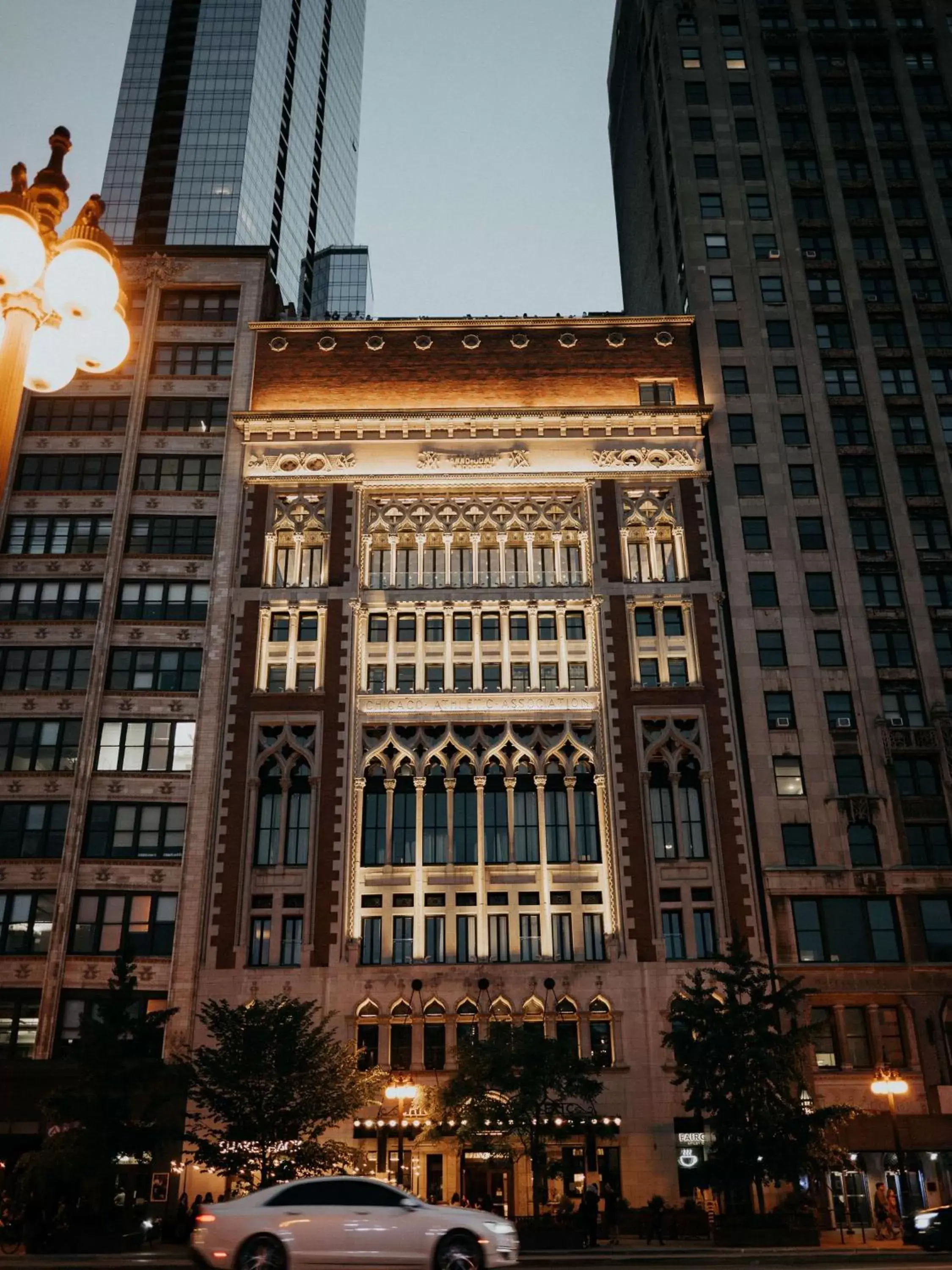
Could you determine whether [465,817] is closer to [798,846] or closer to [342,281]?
[798,846]

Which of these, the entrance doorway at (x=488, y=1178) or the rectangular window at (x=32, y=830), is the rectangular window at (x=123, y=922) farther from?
the entrance doorway at (x=488, y=1178)

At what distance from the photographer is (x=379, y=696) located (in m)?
51.1

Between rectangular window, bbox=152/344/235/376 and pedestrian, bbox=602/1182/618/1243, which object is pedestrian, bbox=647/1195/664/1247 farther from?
rectangular window, bbox=152/344/235/376

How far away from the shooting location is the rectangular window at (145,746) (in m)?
49.4

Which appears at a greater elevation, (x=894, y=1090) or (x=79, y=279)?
(x=79, y=279)

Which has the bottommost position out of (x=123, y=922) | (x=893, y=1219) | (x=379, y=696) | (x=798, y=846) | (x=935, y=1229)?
(x=893, y=1219)

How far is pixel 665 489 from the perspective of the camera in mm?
56031

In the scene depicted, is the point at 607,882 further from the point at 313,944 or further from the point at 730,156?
the point at 730,156

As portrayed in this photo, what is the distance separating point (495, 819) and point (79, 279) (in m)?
39.6

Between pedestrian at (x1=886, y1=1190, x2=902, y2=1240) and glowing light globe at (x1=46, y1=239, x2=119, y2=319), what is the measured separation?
3741 centimetres

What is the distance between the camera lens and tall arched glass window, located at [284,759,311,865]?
47.8 meters

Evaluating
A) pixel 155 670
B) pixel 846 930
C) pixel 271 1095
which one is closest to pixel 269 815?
pixel 155 670

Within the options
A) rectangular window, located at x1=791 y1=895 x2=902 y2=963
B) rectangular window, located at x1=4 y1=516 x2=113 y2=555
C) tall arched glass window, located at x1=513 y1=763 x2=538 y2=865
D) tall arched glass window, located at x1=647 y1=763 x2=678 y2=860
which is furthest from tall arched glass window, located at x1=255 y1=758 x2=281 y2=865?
rectangular window, located at x1=791 y1=895 x2=902 y2=963

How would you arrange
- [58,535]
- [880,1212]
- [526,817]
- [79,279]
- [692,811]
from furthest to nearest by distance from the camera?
[58,535]
[526,817]
[692,811]
[880,1212]
[79,279]
